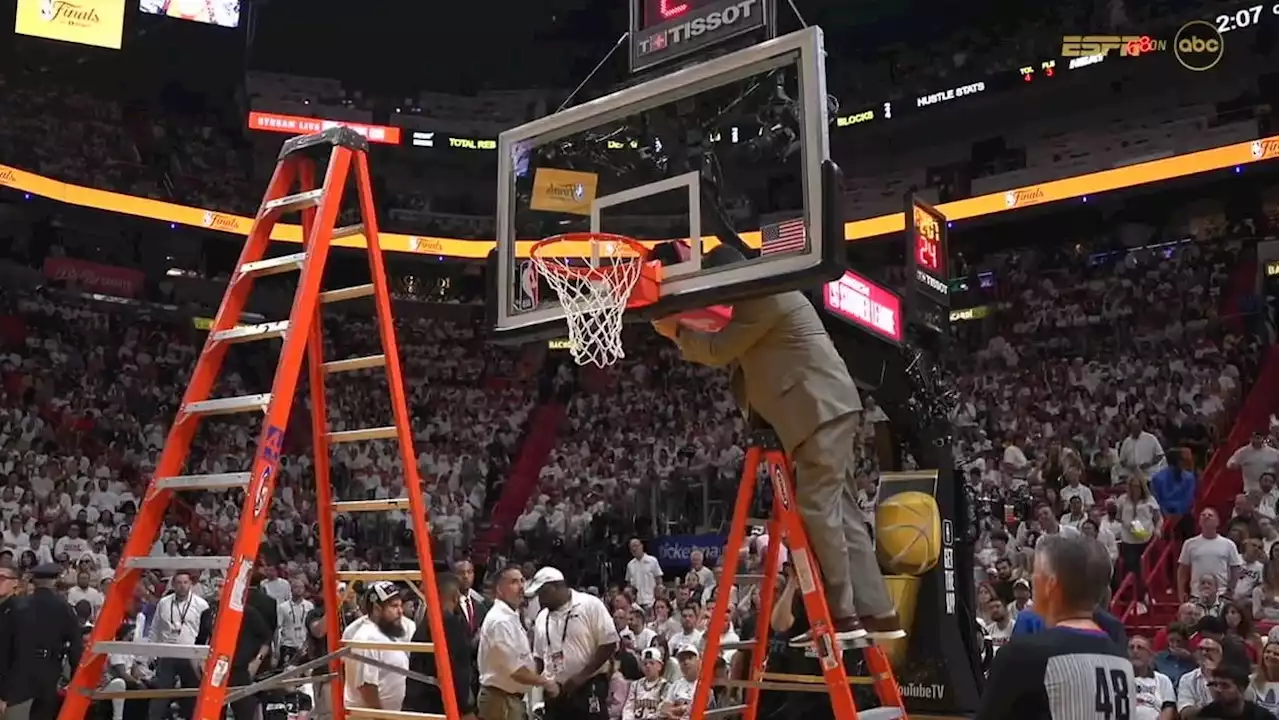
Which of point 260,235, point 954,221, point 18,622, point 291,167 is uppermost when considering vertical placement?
point 954,221

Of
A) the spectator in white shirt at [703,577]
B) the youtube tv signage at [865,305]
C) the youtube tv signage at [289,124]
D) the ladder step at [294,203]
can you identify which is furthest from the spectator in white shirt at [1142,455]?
the youtube tv signage at [289,124]

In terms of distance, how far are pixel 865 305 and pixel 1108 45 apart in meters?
20.2

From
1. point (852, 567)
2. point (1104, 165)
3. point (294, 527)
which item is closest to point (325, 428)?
point (852, 567)

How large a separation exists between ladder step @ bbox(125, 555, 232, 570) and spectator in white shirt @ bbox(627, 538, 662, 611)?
1399cm

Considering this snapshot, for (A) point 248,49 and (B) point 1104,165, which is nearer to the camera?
(B) point 1104,165

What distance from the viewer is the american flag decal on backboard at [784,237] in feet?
16.7

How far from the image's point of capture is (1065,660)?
3332 millimetres

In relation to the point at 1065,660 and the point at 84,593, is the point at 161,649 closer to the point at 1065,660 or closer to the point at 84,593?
the point at 1065,660

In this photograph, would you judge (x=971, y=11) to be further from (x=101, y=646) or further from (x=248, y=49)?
(x=101, y=646)

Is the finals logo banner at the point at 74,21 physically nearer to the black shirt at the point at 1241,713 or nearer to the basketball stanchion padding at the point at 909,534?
the basketball stanchion padding at the point at 909,534

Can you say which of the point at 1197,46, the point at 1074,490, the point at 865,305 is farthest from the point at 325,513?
the point at 1197,46

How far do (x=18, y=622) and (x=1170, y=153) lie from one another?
72.2 feet

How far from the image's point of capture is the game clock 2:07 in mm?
6609

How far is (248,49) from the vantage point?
96.0 feet
